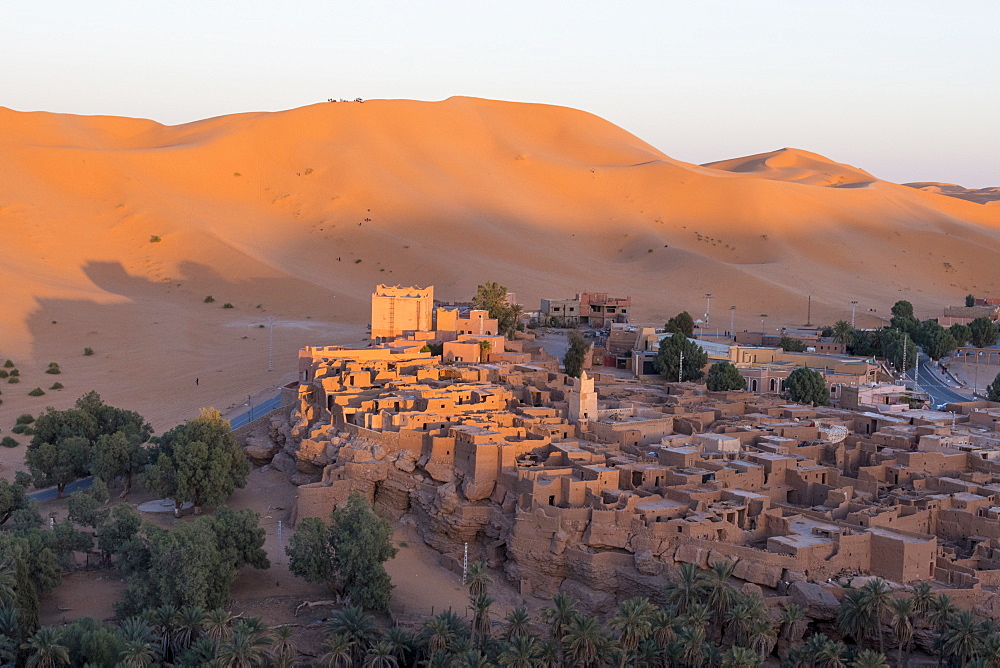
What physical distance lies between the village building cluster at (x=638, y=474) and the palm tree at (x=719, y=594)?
1.34m

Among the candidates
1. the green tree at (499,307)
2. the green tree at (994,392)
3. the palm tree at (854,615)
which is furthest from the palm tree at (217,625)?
the green tree at (994,392)

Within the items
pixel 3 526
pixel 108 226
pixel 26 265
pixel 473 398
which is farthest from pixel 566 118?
pixel 3 526

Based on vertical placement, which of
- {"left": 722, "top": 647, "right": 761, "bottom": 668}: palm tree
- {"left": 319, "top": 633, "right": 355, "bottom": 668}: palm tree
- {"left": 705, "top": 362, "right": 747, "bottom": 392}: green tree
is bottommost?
{"left": 319, "top": 633, "right": 355, "bottom": 668}: palm tree

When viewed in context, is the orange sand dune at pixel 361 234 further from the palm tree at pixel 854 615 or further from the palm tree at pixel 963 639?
the palm tree at pixel 963 639

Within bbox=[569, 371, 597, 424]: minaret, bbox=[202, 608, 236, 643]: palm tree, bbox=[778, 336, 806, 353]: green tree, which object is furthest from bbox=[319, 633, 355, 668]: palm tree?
bbox=[778, 336, 806, 353]: green tree

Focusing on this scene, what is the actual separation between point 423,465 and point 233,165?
203 ft

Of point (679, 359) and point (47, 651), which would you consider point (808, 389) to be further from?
point (47, 651)

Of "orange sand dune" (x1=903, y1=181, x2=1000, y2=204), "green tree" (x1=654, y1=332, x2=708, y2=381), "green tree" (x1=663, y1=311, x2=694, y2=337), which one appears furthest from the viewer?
"orange sand dune" (x1=903, y1=181, x2=1000, y2=204)

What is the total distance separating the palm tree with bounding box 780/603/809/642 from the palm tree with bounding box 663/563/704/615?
56.0 inches

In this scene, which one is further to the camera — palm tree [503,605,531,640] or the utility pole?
the utility pole

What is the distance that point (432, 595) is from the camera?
2012cm

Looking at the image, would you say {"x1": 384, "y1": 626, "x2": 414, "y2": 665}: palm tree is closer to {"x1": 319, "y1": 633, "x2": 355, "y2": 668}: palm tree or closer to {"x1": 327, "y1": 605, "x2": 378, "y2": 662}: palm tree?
{"x1": 327, "y1": 605, "x2": 378, "y2": 662}: palm tree

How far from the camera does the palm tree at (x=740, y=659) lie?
15.3 metres

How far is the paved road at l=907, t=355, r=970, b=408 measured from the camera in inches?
1505
